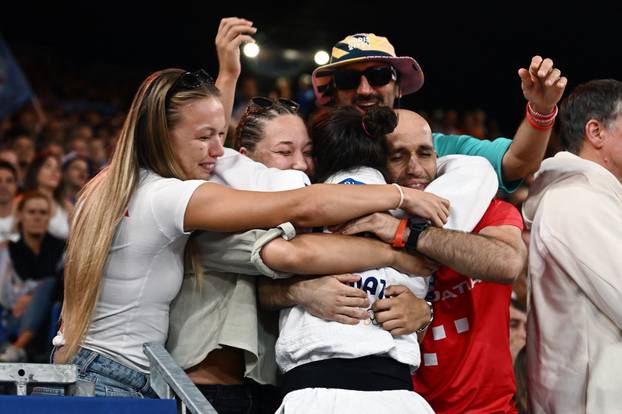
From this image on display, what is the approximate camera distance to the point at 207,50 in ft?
50.9

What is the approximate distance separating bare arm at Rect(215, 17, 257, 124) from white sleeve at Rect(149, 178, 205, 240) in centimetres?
78

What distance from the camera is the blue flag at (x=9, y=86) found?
10078 mm

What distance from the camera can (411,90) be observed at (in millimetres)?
3904

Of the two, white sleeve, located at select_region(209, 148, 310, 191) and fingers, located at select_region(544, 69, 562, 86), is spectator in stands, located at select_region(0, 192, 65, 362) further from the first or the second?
fingers, located at select_region(544, 69, 562, 86)

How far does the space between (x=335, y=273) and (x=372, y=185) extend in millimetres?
294

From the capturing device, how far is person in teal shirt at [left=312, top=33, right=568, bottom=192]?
3.14 m

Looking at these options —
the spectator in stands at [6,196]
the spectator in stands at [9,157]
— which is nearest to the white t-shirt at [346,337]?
the spectator in stands at [6,196]

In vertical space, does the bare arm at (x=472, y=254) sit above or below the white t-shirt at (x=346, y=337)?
above

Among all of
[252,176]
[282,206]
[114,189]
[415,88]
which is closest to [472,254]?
[282,206]

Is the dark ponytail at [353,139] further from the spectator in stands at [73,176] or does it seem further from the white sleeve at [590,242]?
the spectator in stands at [73,176]

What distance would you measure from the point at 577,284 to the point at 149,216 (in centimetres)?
142

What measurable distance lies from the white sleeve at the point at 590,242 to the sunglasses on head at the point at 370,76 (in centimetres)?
97

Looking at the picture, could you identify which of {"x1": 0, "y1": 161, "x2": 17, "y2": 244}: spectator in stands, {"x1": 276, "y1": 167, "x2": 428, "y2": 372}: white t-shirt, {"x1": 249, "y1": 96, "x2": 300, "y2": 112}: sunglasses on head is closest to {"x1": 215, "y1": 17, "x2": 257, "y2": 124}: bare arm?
A: {"x1": 249, "y1": 96, "x2": 300, "y2": 112}: sunglasses on head

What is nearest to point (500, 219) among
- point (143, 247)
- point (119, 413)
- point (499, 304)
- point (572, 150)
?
point (499, 304)
